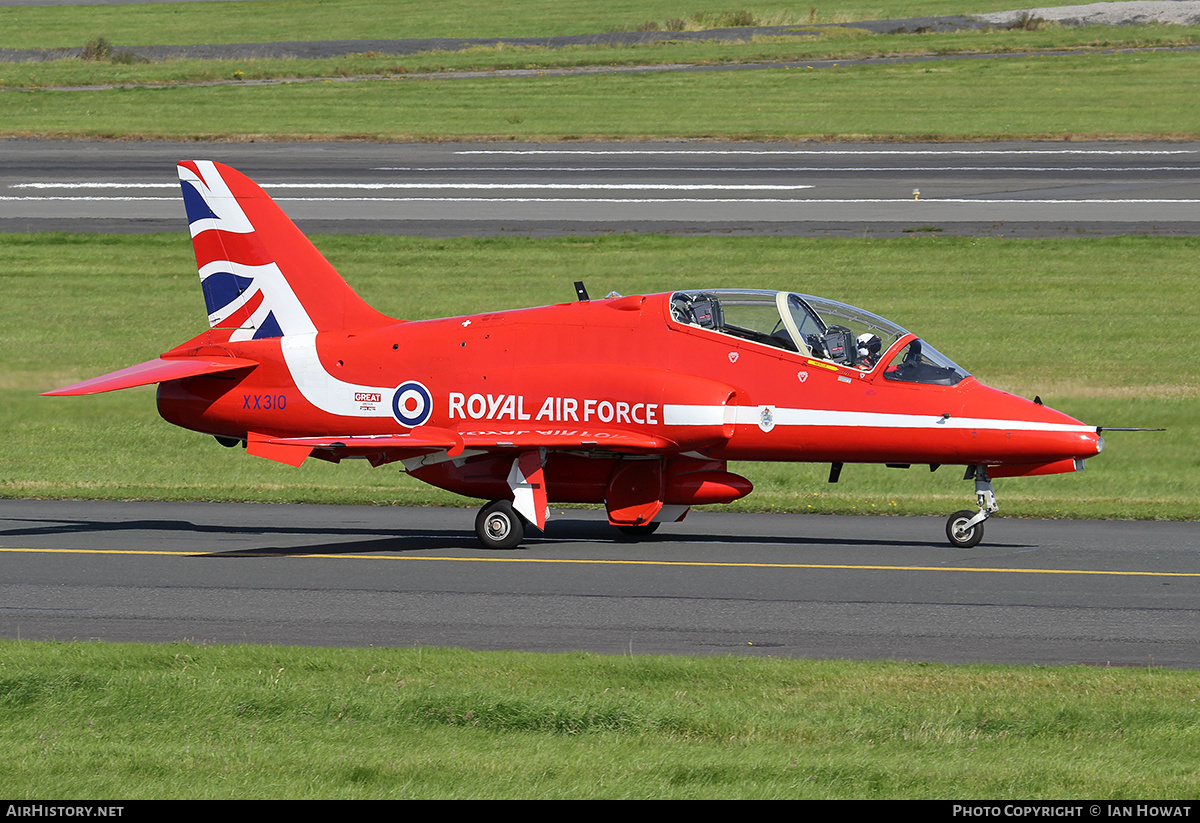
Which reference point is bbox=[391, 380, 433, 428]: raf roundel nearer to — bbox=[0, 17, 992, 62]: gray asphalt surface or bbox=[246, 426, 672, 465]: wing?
bbox=[246, 426, 672, 465]: wing

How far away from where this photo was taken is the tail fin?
18422 millimetres

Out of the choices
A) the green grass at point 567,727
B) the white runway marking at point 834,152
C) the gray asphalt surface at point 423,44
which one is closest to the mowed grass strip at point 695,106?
the white runway marking at point 834,152

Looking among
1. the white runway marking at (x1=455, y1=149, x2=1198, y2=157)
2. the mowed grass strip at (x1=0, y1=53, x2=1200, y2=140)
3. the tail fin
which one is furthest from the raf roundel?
the mowed grass strip at (x1=0, y1=53, x2=1200, y2=140)

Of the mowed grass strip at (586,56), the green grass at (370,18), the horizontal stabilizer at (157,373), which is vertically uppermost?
the green grass at (370,18)

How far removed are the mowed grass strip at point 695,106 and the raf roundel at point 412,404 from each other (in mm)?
30723

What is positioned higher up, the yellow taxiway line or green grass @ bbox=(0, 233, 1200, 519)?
green grass @ bbox=(0, 233, 1200, 519)

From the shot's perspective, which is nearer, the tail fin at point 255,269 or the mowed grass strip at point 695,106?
the tail fin at point 255,269

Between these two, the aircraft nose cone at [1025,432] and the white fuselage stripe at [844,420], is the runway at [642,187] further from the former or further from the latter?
the aircraft nose cone at [1025,432]

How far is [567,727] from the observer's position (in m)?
9.54

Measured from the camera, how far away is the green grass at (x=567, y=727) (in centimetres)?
822

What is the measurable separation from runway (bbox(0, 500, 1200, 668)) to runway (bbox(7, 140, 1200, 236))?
56.8 ft

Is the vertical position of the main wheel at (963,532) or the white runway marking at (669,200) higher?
the white runway marking at (669,200)

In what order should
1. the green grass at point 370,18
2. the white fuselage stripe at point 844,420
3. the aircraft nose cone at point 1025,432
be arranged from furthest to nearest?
the green grass at point 370,18
the white fuselage stripe at point 844,420
the aircraft nose cone at point 1025,432

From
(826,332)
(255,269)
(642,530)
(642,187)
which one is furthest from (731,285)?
(826,332)
